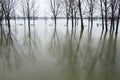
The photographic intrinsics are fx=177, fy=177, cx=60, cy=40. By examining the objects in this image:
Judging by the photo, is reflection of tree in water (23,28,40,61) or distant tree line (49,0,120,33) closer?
reflection of tree in water (23,28,40,61)

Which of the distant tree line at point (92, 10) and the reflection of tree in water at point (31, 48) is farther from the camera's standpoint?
the distant tree line at point (92, 10)

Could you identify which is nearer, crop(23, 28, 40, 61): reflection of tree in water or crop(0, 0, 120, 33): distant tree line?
crop(23, 28, 40, 61): reflection of tree in water

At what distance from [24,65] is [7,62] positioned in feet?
2.93

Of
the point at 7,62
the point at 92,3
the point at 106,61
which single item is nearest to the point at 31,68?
the point at 7,62

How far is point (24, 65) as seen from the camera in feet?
20.0

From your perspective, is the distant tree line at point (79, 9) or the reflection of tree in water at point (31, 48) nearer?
the reflection of tree in water at point (31, 48)

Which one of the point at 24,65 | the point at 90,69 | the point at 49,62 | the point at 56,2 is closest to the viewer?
the point at 90,69

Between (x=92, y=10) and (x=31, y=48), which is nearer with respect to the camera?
(x=31, y=48)

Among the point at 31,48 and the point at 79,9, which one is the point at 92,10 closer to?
the point at 79,9

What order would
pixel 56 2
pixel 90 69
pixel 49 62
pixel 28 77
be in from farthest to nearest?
pixel 56 2 < pixel 49 62 < pixel 90 69 < pixel 28 77

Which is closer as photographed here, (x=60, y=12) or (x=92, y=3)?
(x=92, y=3)

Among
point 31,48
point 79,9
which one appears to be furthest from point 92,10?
point 31,48

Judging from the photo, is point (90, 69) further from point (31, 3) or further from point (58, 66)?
point (31, 3)

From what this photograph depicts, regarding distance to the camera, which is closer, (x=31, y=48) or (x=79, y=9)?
(x=31, y=48)
